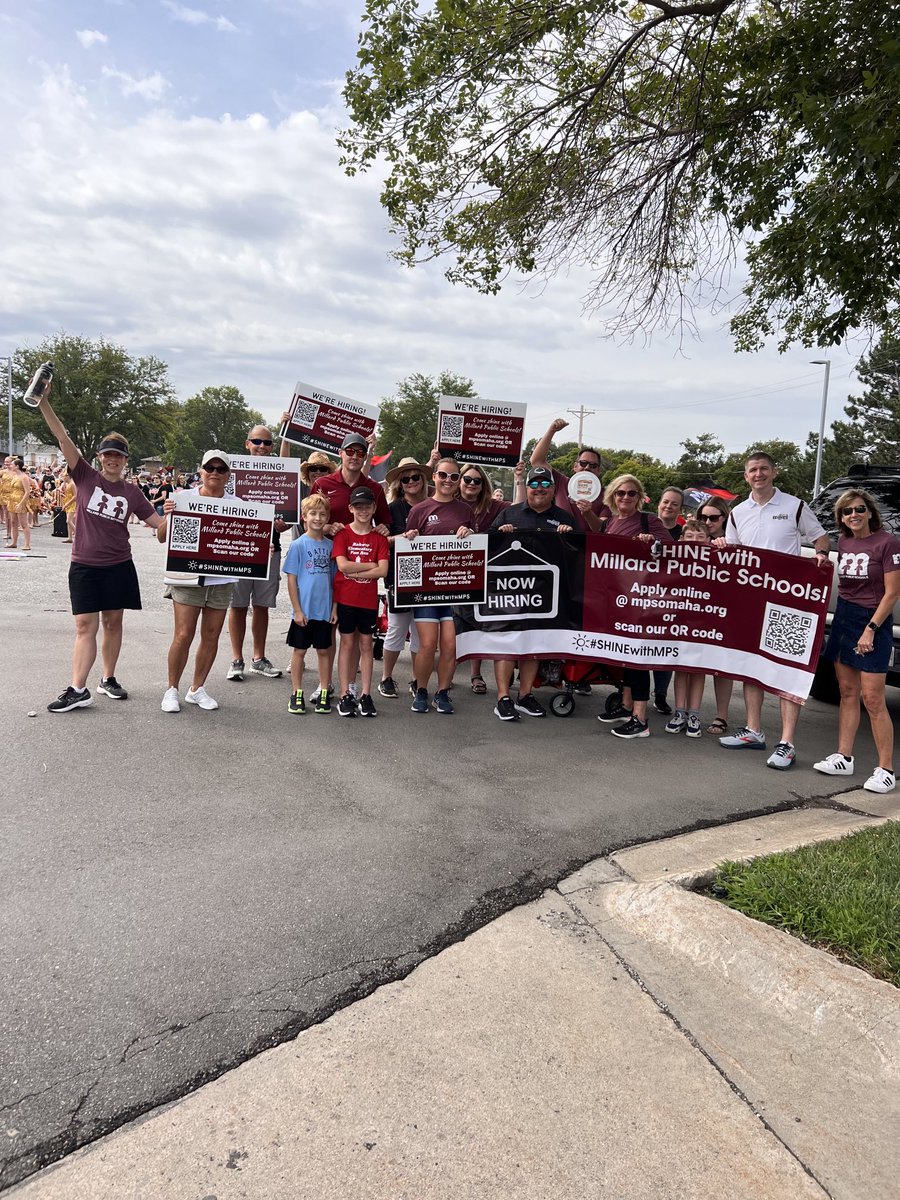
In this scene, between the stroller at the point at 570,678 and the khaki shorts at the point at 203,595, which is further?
the stroller at the point at 570,678

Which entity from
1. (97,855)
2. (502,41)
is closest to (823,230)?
(502,41)

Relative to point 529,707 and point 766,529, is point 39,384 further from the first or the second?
point 766,529

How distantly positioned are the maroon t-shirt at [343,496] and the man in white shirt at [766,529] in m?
2.84

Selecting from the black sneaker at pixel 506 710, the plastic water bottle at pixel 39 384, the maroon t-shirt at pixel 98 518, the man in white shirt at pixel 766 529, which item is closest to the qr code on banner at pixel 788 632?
the man in white shirt at pixel 766 529

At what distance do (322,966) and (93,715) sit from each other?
3.77m

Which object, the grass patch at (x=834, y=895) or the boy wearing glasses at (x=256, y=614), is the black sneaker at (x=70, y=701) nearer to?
the boy wearing glasses at (x=256, y=614)

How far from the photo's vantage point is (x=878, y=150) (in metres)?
5.82

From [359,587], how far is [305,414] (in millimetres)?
3036

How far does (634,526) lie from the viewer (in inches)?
286

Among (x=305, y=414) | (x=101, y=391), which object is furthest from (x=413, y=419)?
(x=305, y=414)

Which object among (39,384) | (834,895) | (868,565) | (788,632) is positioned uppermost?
(39,384)

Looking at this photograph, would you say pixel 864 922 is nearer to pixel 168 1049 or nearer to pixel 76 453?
pixel 168 1049

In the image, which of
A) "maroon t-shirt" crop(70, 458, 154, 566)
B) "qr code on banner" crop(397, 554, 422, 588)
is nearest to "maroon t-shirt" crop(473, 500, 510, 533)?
"qr code on banner" crop(397, 554, 422, 588)

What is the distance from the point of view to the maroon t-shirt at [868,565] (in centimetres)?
561
